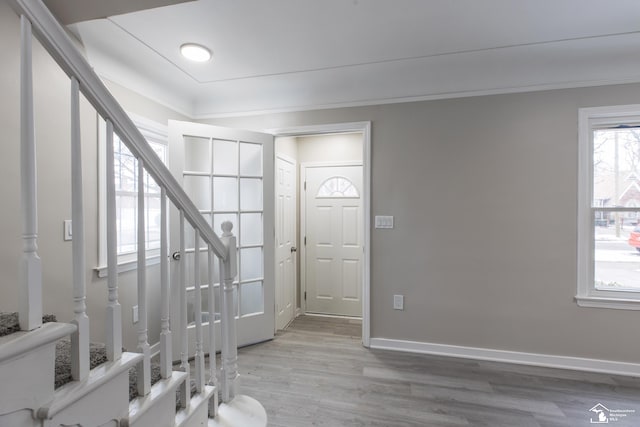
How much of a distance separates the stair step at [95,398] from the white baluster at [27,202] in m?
0.21

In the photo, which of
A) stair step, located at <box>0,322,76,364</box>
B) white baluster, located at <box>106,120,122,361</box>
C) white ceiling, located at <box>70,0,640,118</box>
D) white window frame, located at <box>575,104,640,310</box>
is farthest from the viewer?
white window frame, located at <box>575,104,640,310</box>

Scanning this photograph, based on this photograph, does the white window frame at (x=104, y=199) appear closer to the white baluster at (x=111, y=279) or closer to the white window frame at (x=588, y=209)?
the white baluster at (x=111, y=279)

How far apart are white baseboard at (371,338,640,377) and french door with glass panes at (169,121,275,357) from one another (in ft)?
3.93

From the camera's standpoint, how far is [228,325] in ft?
5.13

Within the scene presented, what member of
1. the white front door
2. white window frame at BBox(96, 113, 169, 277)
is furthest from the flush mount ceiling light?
the white front door

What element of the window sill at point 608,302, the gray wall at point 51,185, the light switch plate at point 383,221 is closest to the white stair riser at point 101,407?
the gray wall at point 51,185

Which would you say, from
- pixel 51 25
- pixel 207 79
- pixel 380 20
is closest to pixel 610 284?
pixel 380 20

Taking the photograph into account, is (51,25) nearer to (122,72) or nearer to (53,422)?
(53,422)

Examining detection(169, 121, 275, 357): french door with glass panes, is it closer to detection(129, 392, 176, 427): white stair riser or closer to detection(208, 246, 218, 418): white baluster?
detection(208, 246, 218, 418): white baluster

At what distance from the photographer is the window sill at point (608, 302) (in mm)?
2244

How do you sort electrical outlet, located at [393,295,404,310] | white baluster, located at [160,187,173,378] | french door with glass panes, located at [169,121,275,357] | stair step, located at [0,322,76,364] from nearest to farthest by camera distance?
stair step, located at [0,322,76,364] < white baluster, located at [160,187,173,378] < french door with glass panes, located at [169,121,275,357] < electrical outlet, located at [393,295,404,310]

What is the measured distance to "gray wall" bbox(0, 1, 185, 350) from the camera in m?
1.39

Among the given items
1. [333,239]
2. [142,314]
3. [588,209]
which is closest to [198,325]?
[142,314]

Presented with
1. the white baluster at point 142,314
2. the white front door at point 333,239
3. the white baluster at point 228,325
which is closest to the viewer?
the white baluster at point 142,314
